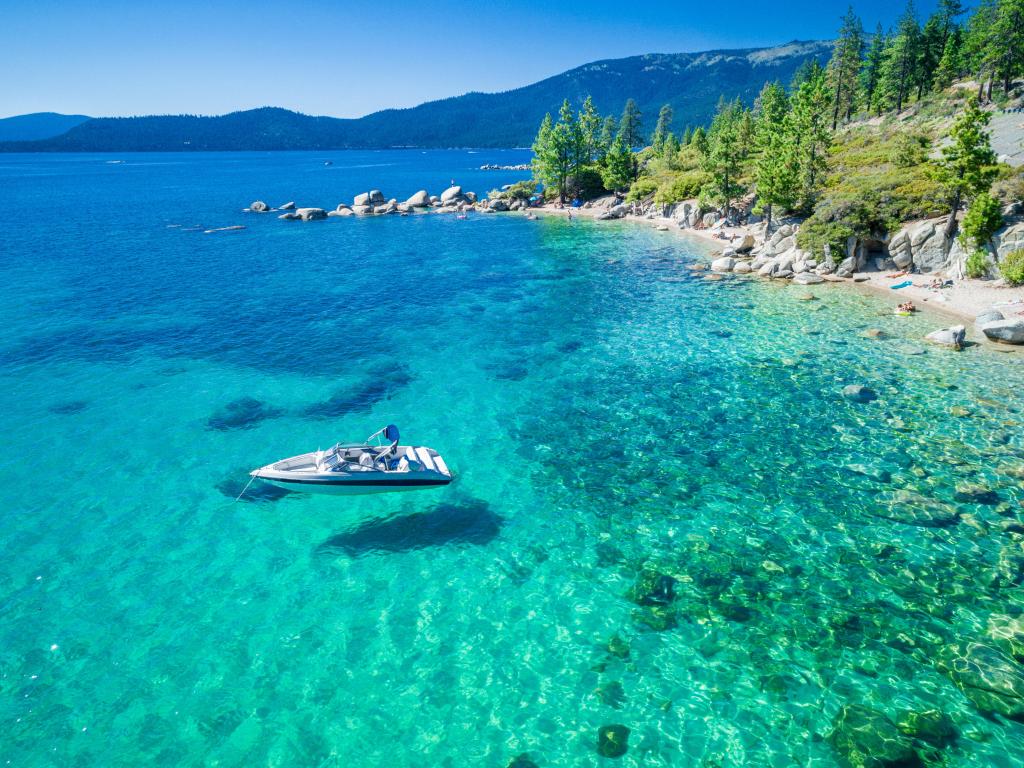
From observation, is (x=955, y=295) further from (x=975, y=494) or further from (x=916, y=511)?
(x=916, y=511)

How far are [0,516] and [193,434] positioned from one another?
8482 mm

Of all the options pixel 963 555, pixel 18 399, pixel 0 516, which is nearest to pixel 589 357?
pixel 963 555

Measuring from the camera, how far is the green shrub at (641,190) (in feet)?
339

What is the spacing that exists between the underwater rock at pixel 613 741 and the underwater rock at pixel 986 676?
30.8 feet

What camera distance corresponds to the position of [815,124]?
219 ft

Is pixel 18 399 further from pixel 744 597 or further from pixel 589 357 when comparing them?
pixel 744 597

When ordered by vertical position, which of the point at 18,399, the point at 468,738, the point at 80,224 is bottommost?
the point at 468,738

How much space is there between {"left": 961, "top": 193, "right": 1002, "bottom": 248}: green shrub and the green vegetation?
0.09 metres

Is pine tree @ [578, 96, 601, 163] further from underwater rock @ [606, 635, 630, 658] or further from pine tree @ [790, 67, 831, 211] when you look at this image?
underwater rock @ [606, 635, 630, 658]

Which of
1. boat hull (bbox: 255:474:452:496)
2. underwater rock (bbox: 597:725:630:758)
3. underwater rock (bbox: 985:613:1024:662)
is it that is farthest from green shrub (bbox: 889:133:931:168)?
underwater rock (bbox: 597:725:630:758)

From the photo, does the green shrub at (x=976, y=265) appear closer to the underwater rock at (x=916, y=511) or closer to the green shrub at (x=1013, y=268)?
the green shrub at (x=1013, y=268)

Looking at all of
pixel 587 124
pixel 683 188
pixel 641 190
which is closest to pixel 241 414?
pixel 683 188

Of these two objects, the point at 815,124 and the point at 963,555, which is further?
the point at 815,124

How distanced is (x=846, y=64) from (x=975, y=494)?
120800 millimetres
